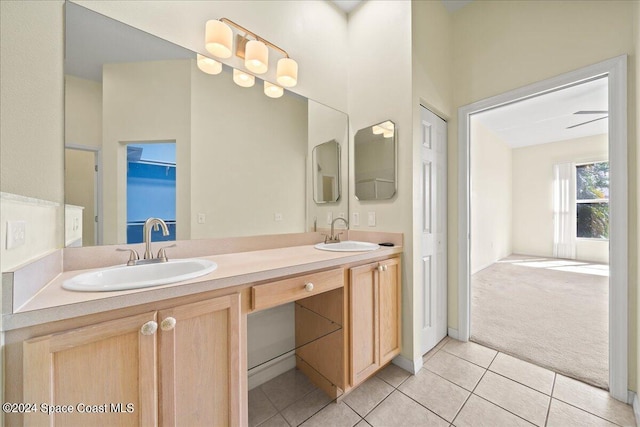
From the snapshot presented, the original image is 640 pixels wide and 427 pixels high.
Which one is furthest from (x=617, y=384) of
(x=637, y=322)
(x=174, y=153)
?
(x=174, y=153)

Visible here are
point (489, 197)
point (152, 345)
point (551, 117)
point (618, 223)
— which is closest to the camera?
point (152, 345)

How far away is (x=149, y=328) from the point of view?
801mm

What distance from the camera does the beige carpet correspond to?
1863 mm

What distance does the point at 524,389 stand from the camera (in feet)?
5.16

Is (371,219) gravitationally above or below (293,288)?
above

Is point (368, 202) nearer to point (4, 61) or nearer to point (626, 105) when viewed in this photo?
point (626, 105)

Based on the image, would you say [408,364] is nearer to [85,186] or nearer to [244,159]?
[244,159]

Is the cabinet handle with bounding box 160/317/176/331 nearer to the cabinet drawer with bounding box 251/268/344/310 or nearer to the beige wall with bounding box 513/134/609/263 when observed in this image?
the cabinet drawer with bounding box 251/268/344/310

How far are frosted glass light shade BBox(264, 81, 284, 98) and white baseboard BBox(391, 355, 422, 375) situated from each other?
2155 mm

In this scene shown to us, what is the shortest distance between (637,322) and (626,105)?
1.26 meters

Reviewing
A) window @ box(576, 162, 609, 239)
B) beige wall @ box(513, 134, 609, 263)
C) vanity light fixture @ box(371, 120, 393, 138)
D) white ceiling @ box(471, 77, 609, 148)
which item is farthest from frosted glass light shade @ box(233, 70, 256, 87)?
window @ box(576, 162, 609, 239)

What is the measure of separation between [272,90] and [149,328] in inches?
63.7

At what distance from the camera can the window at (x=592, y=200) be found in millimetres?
5137

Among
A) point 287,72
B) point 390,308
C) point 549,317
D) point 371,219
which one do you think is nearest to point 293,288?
point 390,308
